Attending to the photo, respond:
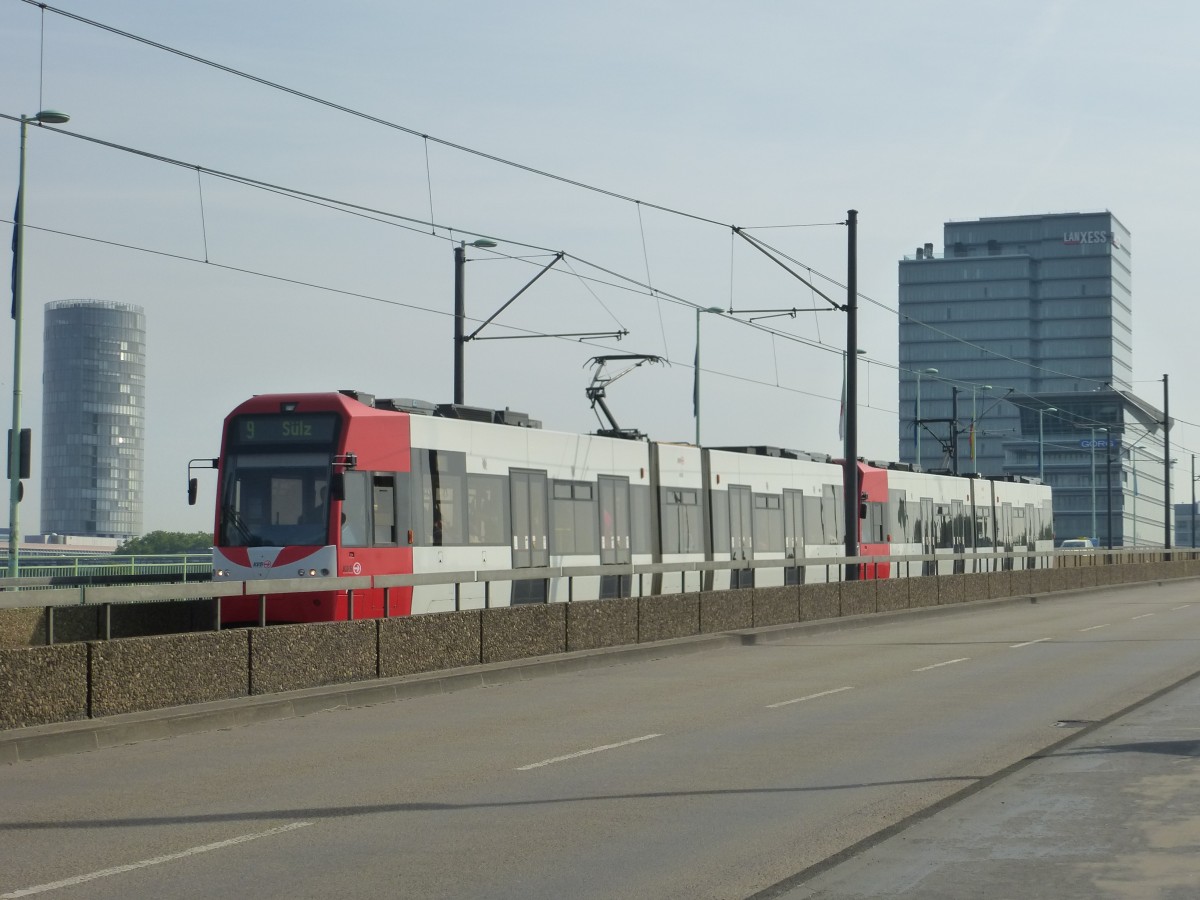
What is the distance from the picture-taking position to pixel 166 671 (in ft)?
47.8

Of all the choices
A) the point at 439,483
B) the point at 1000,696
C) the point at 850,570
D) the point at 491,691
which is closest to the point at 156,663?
the point at 491,691

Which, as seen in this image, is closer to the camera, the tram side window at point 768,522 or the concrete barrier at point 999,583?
the tram side window at point 768,522

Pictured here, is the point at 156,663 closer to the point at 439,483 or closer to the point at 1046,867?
the point at 1046,867

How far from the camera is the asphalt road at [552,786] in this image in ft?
25.9

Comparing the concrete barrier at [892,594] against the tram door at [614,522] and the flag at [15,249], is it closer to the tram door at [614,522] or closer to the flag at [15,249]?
the tram door at [614,522]

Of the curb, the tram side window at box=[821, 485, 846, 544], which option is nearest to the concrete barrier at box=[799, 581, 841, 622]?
the curb

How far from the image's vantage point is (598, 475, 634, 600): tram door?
30750 mm

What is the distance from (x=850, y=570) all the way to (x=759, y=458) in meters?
4.36

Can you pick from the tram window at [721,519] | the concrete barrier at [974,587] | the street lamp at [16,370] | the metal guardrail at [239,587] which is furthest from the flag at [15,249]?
the concrete barrier at [974,587]

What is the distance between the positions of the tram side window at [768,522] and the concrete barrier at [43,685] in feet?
82.0

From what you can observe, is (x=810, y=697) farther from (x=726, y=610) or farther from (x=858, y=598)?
(x=858, y=598)

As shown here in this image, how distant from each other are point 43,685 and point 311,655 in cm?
376

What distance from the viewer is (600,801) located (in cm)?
1010

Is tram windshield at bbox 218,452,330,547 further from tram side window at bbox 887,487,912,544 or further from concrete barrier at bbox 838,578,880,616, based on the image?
tram side window at bbox 887,487,912,544
